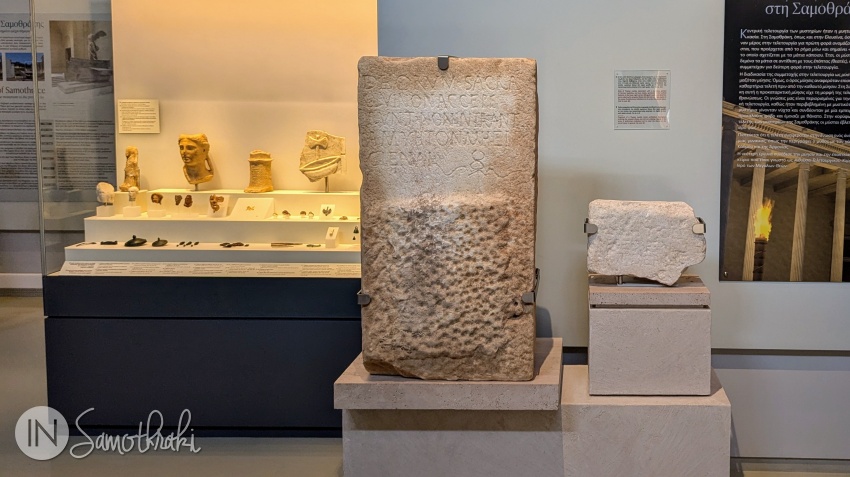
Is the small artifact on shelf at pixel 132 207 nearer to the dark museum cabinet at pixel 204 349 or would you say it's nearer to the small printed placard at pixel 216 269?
the small printed placard at pixel 216 269

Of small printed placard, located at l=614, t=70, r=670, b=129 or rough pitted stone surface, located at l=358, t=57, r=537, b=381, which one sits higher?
small printed placard, located at l=614, t=70, r=670, b=129

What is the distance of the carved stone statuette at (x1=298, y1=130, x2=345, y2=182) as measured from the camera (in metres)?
5.37

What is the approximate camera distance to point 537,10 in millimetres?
4191

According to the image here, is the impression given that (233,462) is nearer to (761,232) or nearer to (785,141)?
(761,232)

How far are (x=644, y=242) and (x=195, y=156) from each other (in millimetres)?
2985

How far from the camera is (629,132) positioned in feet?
13.7

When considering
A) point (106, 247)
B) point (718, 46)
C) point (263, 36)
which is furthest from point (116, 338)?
point (718, 46)

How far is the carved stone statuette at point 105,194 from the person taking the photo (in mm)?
5281

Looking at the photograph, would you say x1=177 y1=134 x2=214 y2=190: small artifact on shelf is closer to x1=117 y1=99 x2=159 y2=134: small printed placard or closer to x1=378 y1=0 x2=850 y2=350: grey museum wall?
x1=117 y1=99 x2=159 y2=134: small printed placard

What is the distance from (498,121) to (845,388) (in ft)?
7.42

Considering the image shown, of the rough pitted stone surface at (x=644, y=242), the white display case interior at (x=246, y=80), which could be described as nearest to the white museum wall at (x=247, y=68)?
the white display case interior at (x=246, y=80)

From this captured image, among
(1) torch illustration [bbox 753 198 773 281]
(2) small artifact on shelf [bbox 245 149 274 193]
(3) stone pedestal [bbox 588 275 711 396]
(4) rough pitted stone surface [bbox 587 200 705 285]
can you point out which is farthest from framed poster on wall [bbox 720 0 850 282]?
(2) small artifact on shelf [bbox 245 149 274 193]

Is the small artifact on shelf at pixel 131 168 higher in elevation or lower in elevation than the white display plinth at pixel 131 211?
higher

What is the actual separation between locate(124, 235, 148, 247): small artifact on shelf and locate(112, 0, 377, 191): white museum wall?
60 cm
